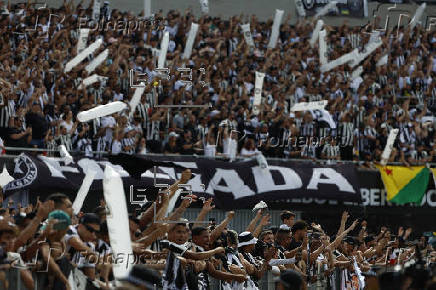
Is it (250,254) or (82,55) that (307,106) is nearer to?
(82,55)

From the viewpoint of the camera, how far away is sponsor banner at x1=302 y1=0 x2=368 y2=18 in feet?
116

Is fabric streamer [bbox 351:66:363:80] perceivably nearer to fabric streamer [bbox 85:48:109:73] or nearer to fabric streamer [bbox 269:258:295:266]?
fabric streamer [bbox 85:48:109:73]

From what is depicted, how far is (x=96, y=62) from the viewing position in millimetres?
23203

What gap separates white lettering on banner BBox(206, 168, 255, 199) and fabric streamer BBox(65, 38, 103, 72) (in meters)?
3.93

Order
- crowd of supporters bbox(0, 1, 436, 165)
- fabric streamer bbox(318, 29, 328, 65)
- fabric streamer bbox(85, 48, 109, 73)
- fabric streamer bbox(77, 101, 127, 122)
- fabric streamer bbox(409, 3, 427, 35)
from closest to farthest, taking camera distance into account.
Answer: fabric streamer bbox(77, 101, 127, 122), crowd of supporters bbox(0, 1, 436, 165), fabric streamer bbox(85, 48, 109, 73), fabric streamer bbox(318, 29, 328, 65), fabric streamer bbox(409, 3, 427, 35)

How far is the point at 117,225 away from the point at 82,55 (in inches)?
549

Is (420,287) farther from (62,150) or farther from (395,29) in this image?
(395,29)

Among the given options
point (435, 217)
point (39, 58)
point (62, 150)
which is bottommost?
point (435, 217)

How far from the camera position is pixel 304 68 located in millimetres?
28594

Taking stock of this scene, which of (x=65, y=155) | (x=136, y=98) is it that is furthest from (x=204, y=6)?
(x=65, y=155)

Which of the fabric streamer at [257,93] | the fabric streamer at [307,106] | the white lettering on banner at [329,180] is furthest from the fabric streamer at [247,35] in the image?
the white lettering on banner at [329,180]

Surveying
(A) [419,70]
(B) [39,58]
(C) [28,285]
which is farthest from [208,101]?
(C) [28,285]

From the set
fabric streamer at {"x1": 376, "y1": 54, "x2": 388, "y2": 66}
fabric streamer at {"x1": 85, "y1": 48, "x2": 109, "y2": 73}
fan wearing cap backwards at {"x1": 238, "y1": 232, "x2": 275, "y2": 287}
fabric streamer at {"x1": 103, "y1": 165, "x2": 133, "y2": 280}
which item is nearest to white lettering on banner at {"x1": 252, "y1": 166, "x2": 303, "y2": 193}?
fabric streamer at {"x1": 85, "y1": 48, "x2": 109, "y2": 73}

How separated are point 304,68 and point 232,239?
17.1 meters
